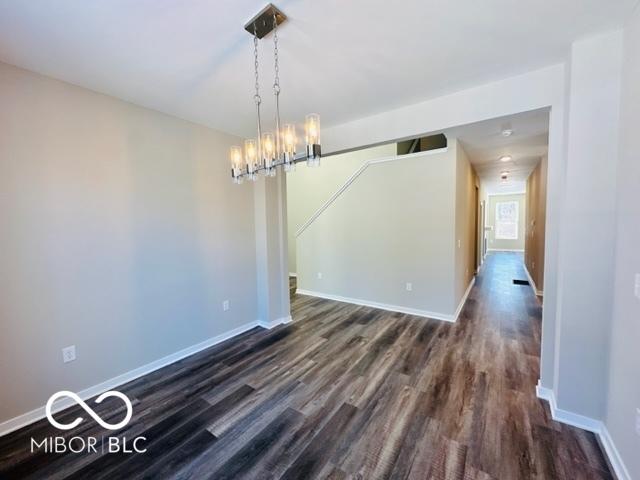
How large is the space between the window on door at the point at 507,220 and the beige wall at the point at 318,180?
8596 millimetres

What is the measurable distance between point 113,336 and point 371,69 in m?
3.16

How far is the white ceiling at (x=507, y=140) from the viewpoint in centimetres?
248

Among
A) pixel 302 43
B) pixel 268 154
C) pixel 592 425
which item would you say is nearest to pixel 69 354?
pixel 268 154

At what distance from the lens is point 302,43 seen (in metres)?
1.67

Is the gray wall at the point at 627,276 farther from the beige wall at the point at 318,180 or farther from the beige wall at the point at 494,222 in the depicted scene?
the beige wall at the point at 494,222

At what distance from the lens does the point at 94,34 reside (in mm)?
1536

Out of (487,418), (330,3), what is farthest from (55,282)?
(487,418)

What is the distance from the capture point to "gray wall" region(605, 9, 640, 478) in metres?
1.31

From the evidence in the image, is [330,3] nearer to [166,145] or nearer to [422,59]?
[422,59]

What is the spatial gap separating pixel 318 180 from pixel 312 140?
486 cm

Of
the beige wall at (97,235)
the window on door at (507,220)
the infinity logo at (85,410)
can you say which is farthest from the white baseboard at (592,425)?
the window on door at (507,220)

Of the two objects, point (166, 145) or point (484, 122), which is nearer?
point (484, 122)

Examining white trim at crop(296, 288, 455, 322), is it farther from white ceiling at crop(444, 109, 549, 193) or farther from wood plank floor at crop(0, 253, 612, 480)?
white ceiling at crop(444, 109, 549, 193)

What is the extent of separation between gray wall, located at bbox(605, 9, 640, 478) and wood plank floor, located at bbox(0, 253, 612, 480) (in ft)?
0.98
